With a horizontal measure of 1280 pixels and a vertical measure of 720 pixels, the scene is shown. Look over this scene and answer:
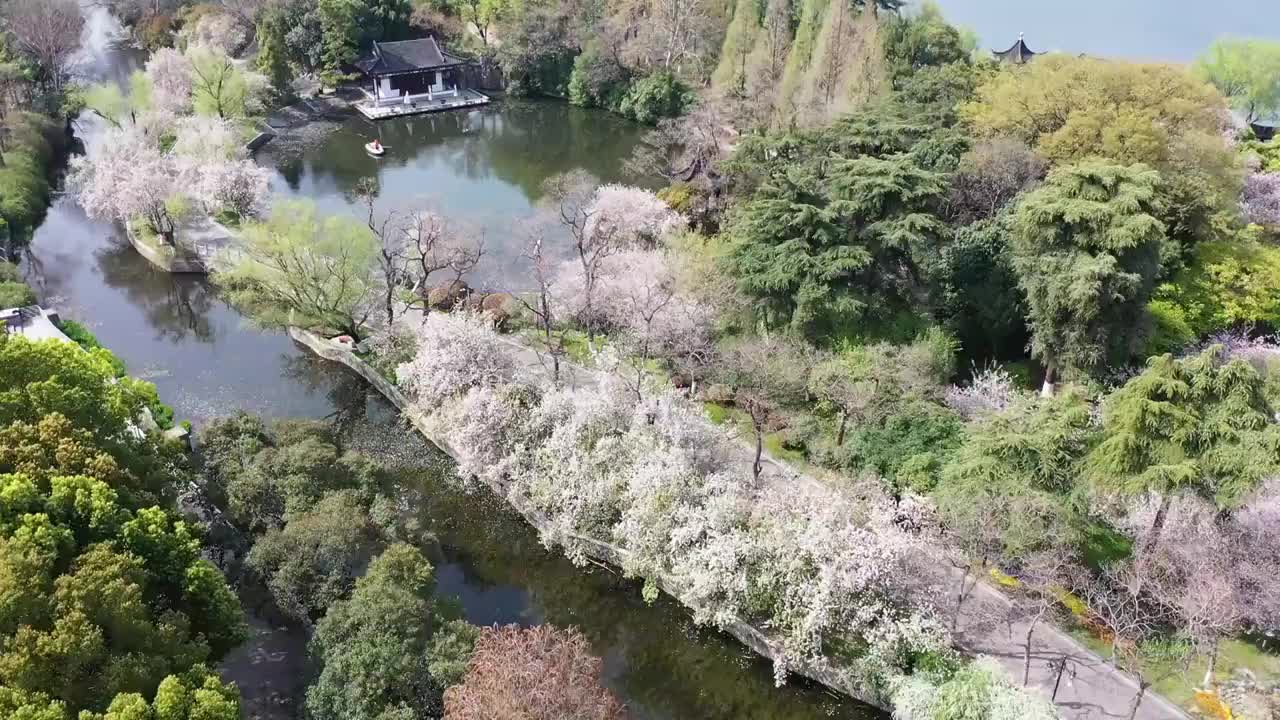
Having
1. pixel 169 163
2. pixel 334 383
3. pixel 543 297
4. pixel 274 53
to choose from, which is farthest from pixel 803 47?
pixel 274 53

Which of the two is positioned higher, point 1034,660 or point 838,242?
point 838,242

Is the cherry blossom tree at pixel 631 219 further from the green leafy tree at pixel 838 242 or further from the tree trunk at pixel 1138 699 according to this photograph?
the tree trunk at pixel 1138 699

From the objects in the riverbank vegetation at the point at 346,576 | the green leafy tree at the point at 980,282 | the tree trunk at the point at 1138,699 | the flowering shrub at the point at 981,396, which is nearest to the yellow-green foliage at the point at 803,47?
the green leafy tree at the point at 980,282

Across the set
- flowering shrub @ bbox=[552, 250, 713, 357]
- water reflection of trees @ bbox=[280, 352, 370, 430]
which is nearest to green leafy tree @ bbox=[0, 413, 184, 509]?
water reflection of trees @ bbox=[280, 352, 370, 430]

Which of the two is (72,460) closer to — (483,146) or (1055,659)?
(1055,659)

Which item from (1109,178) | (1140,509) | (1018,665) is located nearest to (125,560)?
(1018,665)

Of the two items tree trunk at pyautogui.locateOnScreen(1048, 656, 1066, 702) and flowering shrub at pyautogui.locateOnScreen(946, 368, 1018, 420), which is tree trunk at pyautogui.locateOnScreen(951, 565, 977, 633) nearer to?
tree trunk at pyautogui.locateOnScreen(1048, 656, 1066, 702)
